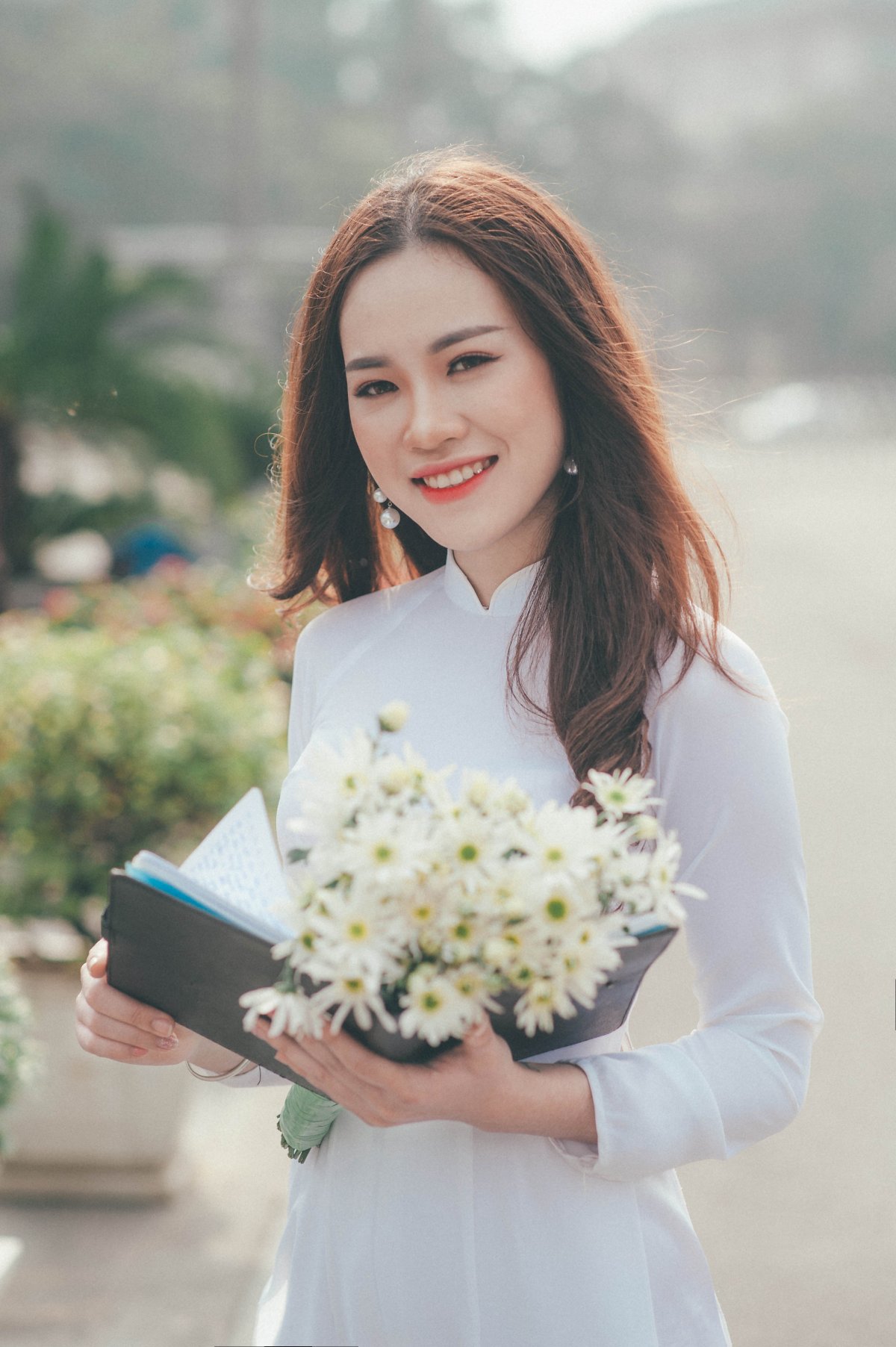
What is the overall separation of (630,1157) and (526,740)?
39cm

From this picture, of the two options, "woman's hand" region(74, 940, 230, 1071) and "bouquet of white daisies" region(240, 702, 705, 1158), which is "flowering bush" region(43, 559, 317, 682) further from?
"bouquet of white daisies" region(240, 702, 705, 1158)

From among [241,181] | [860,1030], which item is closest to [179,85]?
[241,181]

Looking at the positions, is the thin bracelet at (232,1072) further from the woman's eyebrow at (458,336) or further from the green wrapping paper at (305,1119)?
the woman's eyebrow at (458,336)

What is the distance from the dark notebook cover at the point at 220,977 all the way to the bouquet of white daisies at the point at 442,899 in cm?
5

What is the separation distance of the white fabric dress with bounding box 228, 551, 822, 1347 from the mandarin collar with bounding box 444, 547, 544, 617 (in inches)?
8.8

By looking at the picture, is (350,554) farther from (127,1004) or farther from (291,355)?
(127,1004)

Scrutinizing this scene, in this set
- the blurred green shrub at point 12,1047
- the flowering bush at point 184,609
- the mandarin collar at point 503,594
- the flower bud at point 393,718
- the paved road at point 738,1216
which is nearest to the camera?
the flower bud at point 393,718

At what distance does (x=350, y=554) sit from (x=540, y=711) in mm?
448

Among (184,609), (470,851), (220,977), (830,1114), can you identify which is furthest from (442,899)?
(184,609)

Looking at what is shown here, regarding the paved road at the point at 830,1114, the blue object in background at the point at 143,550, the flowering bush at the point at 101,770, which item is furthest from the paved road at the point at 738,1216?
the blue object in background at the point at 143,550

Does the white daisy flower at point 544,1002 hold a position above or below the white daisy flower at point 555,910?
below

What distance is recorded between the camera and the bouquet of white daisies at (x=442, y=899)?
2.88 ft

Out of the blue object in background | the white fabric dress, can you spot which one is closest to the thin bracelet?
the white fabric dress

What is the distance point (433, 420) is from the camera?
134 cm
